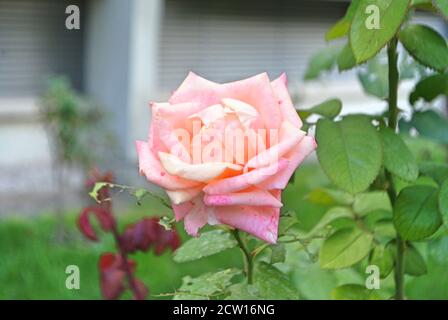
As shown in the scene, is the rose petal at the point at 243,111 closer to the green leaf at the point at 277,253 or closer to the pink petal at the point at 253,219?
the pink petal at the point at 253,219

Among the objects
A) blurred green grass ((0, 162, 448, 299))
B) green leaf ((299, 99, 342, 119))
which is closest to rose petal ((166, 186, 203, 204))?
green leaf ((299, 99, 342, 119))

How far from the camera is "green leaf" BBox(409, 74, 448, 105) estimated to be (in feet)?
3.20

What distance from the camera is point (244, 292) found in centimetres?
79

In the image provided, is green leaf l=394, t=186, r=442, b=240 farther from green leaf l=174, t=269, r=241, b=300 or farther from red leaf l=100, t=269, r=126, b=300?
red leaf l=100, t=269, r=126, b=300

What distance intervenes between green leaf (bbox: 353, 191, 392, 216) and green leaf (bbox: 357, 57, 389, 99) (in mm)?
139

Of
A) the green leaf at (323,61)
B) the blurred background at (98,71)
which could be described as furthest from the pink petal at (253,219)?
the blurred background at (98,71)

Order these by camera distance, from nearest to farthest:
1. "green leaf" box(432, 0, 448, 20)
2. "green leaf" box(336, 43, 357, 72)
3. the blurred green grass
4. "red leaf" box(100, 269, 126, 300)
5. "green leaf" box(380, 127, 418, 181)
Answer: "green leaf" box(432, 0, 448, 20) → "green leaf" box(380, 127, 418, 181) → "green leaf" box(336, 43, 357, 72) → "red leaf" box(100, 269, 126, 300) → the blurred green grass

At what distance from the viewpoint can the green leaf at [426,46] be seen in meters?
0.85

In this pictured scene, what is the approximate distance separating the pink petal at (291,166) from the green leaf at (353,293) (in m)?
0.33

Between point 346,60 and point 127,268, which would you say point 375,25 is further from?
point 127,268

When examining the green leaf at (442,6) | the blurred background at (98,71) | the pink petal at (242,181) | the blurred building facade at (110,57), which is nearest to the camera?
the pink petal at (242,181)
